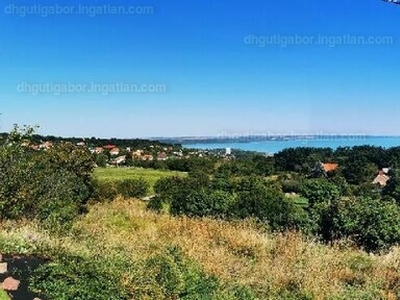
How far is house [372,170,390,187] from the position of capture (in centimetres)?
7712

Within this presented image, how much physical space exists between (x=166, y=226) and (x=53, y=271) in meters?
4.75

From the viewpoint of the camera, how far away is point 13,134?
43.1 ft

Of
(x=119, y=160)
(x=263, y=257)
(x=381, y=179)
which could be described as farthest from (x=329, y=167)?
(x=263, y=257)

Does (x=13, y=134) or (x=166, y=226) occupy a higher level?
(x=13, y=134)

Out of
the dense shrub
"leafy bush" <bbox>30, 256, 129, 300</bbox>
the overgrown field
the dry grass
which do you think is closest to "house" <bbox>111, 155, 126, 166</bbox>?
the dense shrub

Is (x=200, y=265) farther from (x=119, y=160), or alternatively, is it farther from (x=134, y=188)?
(x=119, y=160)

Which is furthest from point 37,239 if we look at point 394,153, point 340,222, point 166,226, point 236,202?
point 394,153

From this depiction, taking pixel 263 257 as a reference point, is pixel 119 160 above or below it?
below

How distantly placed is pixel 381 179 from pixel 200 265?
78.3m

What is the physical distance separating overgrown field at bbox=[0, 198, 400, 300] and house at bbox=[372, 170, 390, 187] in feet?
231

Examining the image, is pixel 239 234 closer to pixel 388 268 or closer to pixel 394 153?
pixel 388 268

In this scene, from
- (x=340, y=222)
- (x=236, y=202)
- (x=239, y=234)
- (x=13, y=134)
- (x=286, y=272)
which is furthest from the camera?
(x=236, y=202)

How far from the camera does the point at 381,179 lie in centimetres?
8025

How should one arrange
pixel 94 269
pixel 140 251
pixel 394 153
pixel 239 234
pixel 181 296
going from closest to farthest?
pixel 181 296, pixel 94 269, pixel 140 251, pixel 239 234, pixel 394 153
